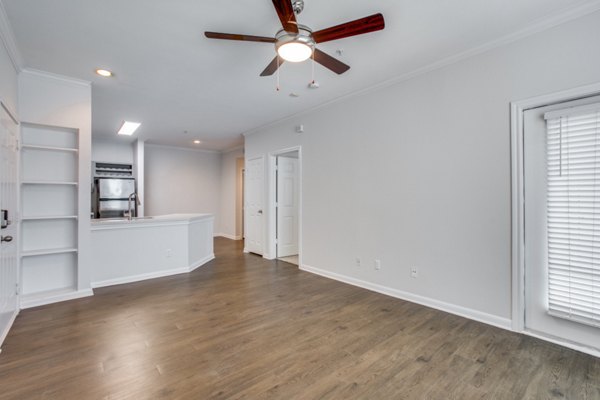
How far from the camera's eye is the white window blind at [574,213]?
229cm

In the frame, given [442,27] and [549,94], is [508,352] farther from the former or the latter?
[442,27]

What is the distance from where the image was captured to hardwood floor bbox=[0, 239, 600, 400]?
190cm

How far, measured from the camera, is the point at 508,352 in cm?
232

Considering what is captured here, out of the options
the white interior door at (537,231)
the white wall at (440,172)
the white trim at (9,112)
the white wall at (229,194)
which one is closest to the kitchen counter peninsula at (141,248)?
the white trim at (9,112)

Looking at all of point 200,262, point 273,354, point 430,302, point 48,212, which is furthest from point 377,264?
point 48,212

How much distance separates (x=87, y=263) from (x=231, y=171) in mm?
5260

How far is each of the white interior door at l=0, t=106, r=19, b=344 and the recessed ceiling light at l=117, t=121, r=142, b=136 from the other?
8.88 ft

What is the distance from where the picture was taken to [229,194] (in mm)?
8727

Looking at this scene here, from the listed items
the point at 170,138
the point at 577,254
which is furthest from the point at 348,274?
the point at 170,138

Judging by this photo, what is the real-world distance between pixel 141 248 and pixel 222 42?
322 cm

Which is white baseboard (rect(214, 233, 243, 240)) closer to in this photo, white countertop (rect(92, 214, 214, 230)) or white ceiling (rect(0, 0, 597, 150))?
white countertop (rect(92, 214, 214, 230))

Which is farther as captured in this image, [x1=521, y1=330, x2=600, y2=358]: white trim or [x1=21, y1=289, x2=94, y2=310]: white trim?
[x1=21, y1=289, x2=94, y2=310]: white trim

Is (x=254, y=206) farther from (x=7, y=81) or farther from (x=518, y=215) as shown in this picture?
(x=518, y=215)

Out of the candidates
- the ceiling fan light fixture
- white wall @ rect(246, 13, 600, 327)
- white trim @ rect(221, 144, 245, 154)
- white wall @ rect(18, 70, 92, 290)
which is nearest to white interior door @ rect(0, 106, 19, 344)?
white wall @ rect(18, 70, 92, 290)
